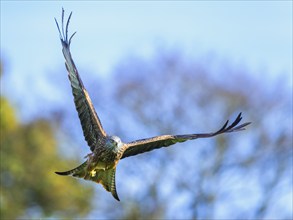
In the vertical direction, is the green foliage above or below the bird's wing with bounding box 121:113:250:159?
above

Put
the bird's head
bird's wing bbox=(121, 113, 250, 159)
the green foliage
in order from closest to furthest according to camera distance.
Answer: the bird's head → bird's wing bbox=(121, 113, 250, 159) → the green foliage

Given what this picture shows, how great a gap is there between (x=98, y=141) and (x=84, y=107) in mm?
411

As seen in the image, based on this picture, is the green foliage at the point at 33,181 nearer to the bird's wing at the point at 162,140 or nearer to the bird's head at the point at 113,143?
the bird's wing at the point at 162,140

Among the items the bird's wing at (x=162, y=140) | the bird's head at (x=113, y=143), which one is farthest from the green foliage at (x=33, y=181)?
the bird's head at (x=113, y=143)

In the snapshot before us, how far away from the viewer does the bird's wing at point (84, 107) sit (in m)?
12.4

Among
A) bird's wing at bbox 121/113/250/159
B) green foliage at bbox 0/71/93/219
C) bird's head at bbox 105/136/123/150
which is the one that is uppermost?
green foliage at bbox 0/71/93/219

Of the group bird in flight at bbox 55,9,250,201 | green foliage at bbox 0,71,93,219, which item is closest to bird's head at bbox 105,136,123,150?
bird in flight at bbox 55,9,250,201

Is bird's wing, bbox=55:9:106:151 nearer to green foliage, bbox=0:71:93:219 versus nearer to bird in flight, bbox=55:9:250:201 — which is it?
bird in flight, bbox=55:9:250:201

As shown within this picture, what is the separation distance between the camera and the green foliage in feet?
132

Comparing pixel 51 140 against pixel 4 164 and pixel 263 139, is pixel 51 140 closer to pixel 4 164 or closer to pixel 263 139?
pixel 4 164

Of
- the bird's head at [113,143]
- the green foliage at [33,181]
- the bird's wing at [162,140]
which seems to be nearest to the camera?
the bird's head at [113,143]

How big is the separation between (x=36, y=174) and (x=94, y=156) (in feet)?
98.2

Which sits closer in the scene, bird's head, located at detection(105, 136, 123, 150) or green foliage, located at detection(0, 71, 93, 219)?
bird's head, located at detection(105, 136, 123, 150)

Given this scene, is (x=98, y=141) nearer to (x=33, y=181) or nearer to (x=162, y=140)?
(x=162, y=140)
